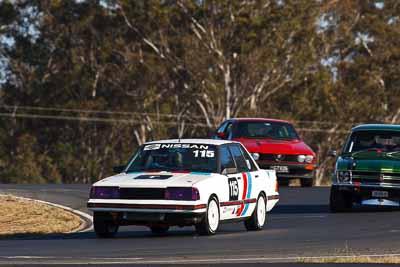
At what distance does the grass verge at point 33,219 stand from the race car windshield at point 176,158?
2.46 meters

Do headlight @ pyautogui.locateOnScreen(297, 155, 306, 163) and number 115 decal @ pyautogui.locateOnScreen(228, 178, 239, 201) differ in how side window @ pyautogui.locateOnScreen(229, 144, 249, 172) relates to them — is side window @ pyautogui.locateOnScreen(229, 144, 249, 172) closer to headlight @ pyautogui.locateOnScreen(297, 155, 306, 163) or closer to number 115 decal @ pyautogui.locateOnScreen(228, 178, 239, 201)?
number 115 decal @ pyautogui.locateOnScreen(228, 178, 239, 201)

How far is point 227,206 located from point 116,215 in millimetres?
1649

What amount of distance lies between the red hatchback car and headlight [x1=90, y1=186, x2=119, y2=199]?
13.3 metres

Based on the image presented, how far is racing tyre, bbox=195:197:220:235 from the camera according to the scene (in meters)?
15.7

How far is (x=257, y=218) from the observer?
17391 millimetres

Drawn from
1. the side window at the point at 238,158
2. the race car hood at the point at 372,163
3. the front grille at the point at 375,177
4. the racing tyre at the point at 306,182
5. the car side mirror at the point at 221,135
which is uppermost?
the car side mirror at the point at 221,135

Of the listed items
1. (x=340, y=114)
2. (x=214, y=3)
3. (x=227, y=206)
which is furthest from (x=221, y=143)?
(x=340, y=114)

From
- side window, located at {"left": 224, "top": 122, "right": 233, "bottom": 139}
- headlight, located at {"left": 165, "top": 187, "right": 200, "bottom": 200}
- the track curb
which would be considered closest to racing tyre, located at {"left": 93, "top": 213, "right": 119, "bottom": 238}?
headlight, located at {"left": 165, "top": 187, "right": 200, "bottom": 200}

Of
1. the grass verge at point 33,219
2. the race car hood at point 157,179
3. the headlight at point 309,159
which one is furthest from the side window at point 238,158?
the headlight at point 309,159

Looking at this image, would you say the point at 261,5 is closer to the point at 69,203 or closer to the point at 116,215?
the point at 69,203

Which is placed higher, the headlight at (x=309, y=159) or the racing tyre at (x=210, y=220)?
the headlight at (x=309, y=159)

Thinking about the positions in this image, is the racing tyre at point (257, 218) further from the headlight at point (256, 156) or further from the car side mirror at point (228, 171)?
the headlight at point (256, 156)

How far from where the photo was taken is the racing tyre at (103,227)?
15.7 metres

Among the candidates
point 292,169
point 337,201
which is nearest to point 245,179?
point 337,201
